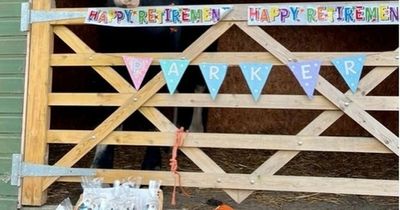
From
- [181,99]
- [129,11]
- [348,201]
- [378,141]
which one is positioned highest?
[129,11]

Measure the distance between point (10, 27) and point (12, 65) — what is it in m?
0.25

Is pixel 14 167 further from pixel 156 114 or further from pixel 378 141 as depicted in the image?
pixel 378 141

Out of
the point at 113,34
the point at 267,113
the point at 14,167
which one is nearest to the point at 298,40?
the point at 267,113

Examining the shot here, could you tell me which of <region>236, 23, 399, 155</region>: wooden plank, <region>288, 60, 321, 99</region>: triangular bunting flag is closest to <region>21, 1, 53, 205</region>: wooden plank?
<region>236, 23, 399, 155</region>: wooden plank

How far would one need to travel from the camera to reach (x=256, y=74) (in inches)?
116

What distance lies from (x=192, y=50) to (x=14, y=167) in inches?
50.2

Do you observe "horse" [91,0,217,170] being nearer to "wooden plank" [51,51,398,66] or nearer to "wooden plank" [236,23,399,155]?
"wooden plank" [51,51,398,66]

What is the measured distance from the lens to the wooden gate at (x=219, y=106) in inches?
114

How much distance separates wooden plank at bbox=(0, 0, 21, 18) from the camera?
11.4ft

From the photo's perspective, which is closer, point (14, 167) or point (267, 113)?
point (14, 167)

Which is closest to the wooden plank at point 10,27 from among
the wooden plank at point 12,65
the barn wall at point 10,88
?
the barn wall at point 10,88

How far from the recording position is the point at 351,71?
2859 mm

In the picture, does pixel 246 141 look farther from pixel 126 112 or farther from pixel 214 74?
pixel 126 112

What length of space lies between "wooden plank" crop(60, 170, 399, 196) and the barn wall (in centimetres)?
69
